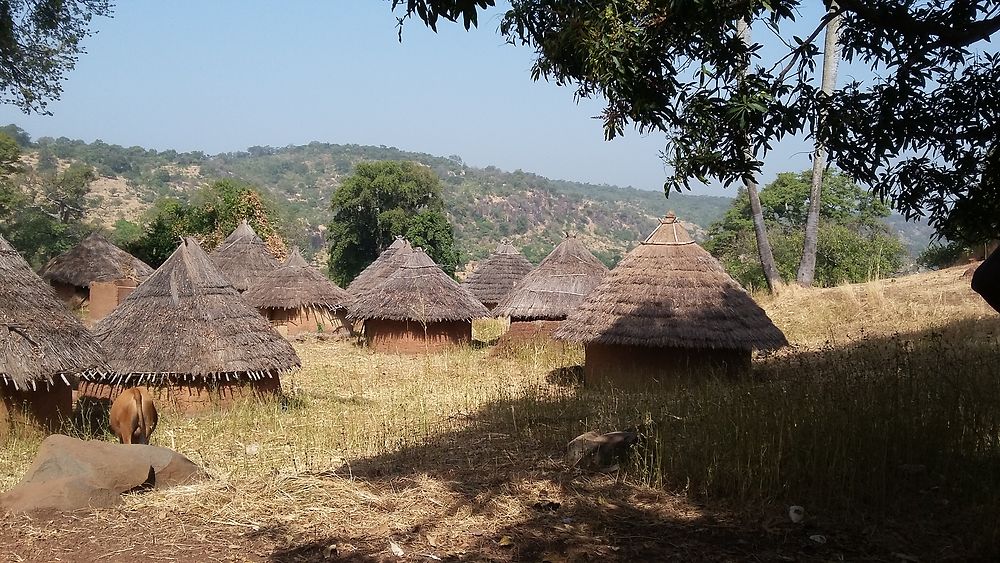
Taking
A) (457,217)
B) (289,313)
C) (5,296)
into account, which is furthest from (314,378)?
(457,217)

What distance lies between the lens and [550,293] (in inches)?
782

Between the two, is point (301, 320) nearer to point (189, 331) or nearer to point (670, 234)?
point (189, 331)

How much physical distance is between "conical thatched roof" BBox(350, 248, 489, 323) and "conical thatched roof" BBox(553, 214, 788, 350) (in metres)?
6.71

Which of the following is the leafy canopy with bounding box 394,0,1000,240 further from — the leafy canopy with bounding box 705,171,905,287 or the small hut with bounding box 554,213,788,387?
the leafy canopy with bounding box 705,171,905,287

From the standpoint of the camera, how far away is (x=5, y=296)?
851 cm

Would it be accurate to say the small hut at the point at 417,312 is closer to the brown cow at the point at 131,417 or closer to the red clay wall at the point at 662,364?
the red clay wall at the point at 662,364

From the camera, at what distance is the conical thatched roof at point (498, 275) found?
84.5 feet

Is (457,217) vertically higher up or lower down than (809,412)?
higher up

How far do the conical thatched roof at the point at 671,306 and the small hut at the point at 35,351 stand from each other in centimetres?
667

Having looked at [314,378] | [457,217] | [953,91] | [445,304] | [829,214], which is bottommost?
[314,378]

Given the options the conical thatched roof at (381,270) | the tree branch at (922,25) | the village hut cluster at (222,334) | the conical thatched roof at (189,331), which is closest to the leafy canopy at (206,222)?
A: the conical thatched roof at (381,270)

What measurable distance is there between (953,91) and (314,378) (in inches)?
478

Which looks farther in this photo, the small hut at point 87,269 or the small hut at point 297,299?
the small hut at point 87,269

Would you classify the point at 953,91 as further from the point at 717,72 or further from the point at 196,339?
the point at 196,339
